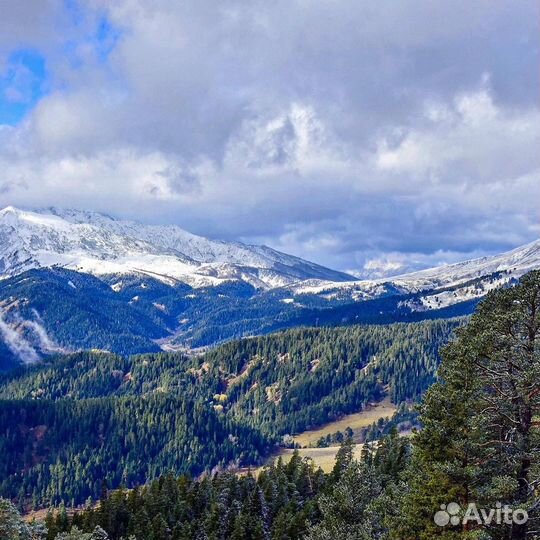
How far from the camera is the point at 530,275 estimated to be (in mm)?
34094

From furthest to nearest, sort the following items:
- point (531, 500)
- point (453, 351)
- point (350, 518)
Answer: point (350, 518) → point (453, 351) → point (531, 500)

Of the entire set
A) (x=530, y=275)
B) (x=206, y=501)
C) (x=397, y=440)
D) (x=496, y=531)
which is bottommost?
(x=206, y=501)

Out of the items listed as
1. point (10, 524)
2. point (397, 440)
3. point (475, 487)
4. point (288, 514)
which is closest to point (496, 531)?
point (475, 487)

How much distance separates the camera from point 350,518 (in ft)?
166

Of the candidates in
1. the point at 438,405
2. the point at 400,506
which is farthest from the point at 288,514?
the point at 438,405

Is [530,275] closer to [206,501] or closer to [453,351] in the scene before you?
[453,351]

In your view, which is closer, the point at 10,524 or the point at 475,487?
the point at 475,487

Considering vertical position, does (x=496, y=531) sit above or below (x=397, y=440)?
above

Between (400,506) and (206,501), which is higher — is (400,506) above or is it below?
above

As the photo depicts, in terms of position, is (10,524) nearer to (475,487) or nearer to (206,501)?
(475,487)

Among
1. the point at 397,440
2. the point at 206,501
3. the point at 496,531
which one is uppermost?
the point at 496,531

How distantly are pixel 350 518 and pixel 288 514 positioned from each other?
43607 millimetres

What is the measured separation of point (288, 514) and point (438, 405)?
66.1 metres

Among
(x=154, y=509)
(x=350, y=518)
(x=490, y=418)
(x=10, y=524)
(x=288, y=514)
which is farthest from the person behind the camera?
(x=154, y=509)
